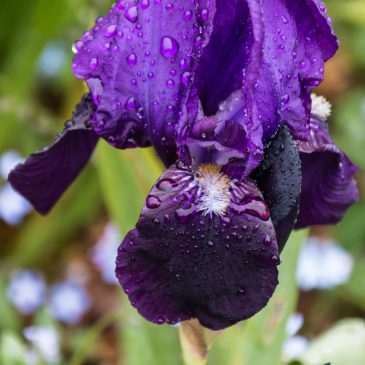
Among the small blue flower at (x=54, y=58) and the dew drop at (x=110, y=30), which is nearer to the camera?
the dew drop at (x=110, y=30)

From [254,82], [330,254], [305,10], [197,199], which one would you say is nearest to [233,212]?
[197,199]

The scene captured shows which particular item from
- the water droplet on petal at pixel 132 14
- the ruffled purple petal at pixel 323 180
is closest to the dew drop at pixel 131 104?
the water droplet on petal at pixel 132 14

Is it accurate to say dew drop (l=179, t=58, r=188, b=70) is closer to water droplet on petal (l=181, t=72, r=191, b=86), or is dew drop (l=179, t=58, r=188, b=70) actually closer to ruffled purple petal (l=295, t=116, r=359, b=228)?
water droplet on petal (l=181, t=72, r=191, b=86)

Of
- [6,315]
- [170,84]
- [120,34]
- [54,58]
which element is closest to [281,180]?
[170,84]

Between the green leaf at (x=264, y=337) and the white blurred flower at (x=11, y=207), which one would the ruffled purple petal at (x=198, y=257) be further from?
the white blurred flower at (x=11, y=207)

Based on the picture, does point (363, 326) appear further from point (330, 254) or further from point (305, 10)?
point (305, 10)

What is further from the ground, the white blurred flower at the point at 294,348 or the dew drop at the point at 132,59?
the dew drop at the point at 132,59
